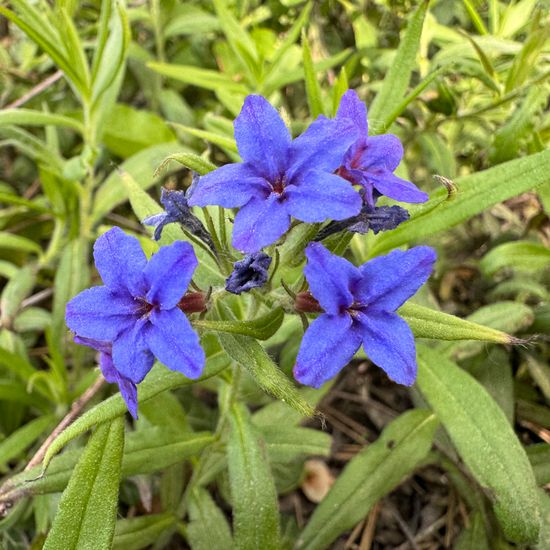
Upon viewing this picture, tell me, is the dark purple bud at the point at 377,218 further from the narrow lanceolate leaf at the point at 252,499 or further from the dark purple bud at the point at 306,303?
the narrow lanceolate leaf at the point at 252,499

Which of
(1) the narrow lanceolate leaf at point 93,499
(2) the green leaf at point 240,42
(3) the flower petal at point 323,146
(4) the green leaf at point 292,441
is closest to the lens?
(3) the flower petal at point 323,146

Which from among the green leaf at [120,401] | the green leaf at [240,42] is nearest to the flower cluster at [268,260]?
the green leaf at [120,401]

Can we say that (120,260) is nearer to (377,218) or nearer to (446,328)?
(377,218)

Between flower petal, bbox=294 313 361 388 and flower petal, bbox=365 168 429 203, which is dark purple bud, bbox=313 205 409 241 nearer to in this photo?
flower petal, bbox=365 168 429 203

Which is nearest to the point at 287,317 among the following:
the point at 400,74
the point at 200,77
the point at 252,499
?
the point at 252,499

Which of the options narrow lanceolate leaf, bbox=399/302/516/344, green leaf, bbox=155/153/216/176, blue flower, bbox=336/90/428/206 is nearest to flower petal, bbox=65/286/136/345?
green leaf, bbox=155/153/216/176

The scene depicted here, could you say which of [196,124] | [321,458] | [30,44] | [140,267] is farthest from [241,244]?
[30,44]

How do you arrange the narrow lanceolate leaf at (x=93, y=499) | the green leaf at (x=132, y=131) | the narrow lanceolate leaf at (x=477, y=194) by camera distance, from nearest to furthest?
1. the narrow lanceolate leaf at (x=93, y=499)
2. the narrow lanceolate leaf at (x=477, y=194)
3. the green leaf at (x=132, y=131)
